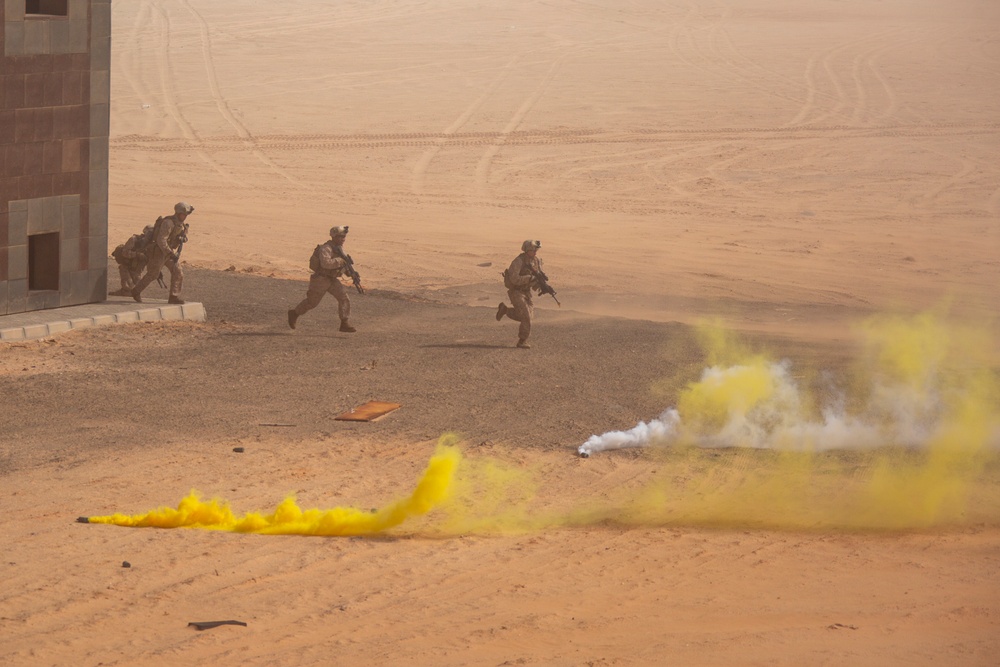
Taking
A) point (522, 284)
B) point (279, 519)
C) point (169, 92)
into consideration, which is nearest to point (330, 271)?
point (522, 284)

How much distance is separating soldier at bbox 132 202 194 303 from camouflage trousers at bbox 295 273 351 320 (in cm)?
192

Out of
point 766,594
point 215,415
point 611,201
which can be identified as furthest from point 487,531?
point 611,201

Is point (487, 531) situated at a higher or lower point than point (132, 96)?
lower

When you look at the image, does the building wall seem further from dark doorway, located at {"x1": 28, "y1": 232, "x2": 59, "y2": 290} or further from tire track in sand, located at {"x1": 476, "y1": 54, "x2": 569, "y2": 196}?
tire track in sand, located at {"x1": 476, "y1": 54, "x2": 569, "y2": 196}

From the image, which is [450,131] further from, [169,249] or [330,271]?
[330,271]

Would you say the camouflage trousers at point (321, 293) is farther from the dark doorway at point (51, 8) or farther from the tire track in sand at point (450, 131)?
the tire track in sand at point (450, 131)

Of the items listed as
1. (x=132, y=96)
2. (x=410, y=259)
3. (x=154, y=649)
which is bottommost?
(x=154, y=649)

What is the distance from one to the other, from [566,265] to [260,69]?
71.9 feet

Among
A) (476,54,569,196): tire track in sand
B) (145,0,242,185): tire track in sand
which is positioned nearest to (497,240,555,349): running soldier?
(476,54,569,196): tire track in sand

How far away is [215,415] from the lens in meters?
14.8

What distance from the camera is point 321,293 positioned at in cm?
1836

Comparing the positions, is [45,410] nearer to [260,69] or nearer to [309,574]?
[309,574]

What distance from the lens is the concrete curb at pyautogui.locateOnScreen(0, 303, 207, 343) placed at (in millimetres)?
17547

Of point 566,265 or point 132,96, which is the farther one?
point 132,96
